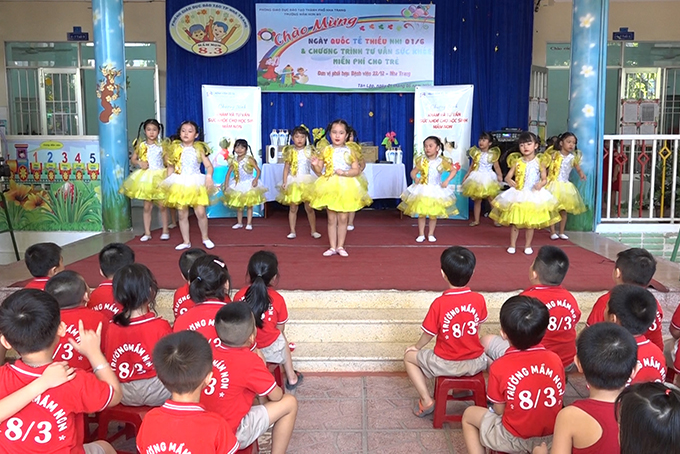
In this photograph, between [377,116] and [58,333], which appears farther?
[377,116]

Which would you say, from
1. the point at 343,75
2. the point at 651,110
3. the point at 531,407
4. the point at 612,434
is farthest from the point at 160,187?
the point at 651,110

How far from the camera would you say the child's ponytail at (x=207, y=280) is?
8.71 ft

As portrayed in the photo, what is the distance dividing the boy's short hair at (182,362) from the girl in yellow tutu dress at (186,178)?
372cm

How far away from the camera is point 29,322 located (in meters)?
1.87

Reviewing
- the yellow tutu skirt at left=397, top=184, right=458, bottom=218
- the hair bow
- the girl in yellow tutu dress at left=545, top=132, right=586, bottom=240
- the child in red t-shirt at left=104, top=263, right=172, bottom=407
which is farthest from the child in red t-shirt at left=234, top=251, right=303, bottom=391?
the hair bow

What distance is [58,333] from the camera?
1942 mm

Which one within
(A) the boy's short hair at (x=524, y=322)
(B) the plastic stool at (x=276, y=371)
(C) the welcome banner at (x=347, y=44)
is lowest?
(B) the plastic stool at (x=276, y=371)

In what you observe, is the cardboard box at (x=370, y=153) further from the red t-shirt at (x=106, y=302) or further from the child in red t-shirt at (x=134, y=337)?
the child in red t-shirt at (x=134, y=337)

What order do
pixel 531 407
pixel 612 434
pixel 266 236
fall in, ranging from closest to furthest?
1. pixel 612 434
2. pixel 531 407
3. pixel 266 236

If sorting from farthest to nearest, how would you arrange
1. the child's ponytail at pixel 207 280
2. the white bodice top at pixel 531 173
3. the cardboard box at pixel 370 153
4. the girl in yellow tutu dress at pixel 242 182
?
1. the cardboard box at pixel 370 153
2. the girl in yellow tutu dress at pixel 242 182
3. the white bodice top at pixel 531 173
4. the child's ponytail at pixel 207 280

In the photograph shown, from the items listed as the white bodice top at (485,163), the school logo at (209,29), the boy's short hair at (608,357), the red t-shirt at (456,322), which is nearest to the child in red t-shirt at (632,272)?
the red t-shirt at (456,322)

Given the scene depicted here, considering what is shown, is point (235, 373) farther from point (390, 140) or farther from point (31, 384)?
point (390, 140)

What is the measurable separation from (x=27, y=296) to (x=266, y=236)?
454 cm

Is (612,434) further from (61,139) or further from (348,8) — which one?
(348,8)
